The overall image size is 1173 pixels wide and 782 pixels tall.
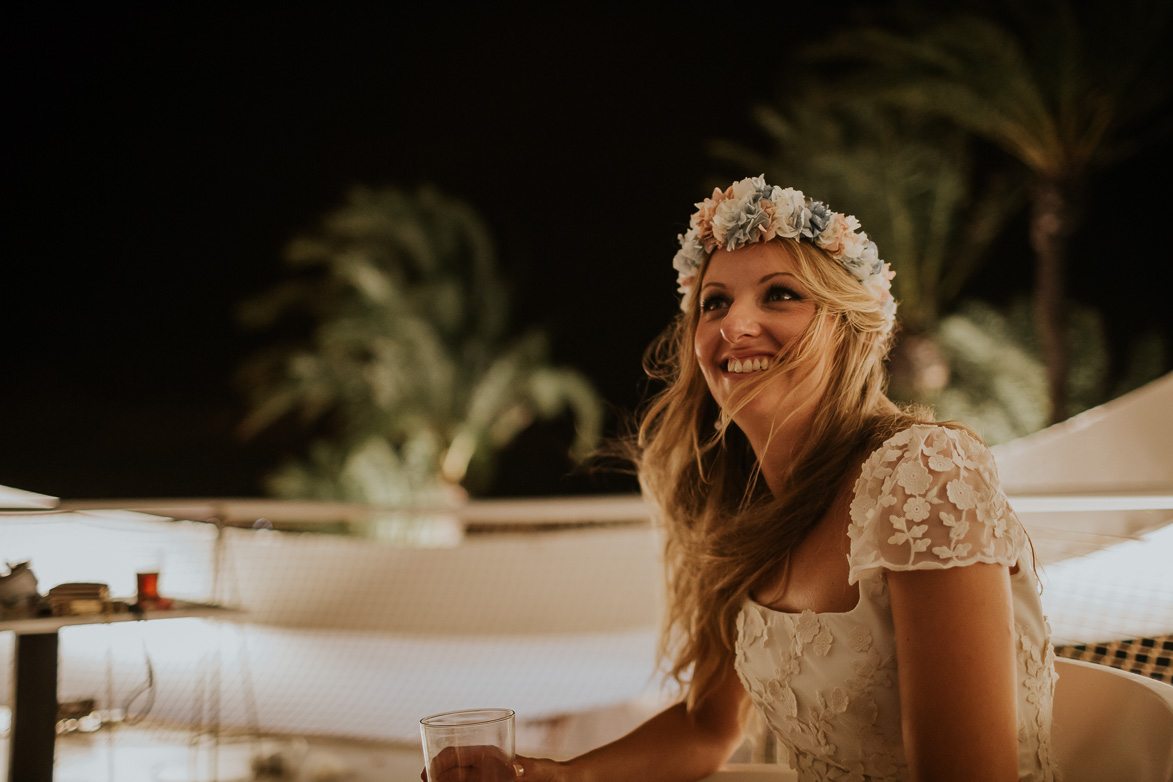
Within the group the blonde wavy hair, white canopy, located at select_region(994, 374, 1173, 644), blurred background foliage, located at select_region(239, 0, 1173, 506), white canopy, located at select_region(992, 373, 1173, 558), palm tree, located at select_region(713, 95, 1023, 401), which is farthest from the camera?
palm tree, located at select_region(713, 95, 1023, 401)

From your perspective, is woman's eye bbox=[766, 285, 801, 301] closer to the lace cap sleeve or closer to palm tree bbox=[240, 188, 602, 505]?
the lace cap sleeve

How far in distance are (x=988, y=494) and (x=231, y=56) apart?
2815 centimetres

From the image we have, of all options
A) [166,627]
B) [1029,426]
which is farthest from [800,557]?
[1029,426]

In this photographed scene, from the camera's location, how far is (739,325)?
187cm

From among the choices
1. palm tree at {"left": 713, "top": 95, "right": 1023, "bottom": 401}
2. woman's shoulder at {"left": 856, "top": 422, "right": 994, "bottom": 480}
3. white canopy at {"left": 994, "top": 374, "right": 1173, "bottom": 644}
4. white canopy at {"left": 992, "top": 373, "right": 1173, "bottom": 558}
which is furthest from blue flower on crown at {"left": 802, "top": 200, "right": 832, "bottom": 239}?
palm tree at {"left": 713, "top": 95, "right": 1023, "bottom": 401}

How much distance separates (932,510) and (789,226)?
728 mm

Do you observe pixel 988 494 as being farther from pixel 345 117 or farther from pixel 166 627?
pixel 345 117

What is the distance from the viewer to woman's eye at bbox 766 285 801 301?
1.92m


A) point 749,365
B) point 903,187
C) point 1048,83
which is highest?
point 1048,83

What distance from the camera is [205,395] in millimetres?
26500

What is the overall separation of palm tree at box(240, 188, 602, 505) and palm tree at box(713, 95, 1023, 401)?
175 inches

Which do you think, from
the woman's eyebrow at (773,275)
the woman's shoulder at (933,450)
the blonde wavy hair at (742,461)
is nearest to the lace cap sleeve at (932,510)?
the woman's shoulder at (933,450)

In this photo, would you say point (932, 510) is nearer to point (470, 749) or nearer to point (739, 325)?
point (739, 325)

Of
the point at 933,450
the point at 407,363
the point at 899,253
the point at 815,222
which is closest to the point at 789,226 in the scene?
the point at 815,222
